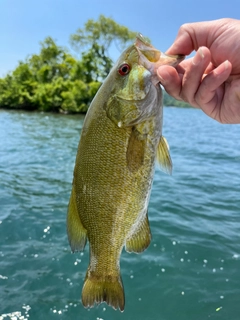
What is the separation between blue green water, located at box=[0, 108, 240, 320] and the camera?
184 inches

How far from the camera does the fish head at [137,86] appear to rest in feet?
6.96

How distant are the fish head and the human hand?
0.11 metres

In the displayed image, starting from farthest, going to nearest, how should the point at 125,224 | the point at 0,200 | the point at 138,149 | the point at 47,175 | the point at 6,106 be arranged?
the point at 6,106 < the point at 47,175 < the point at 0,200 < the point at 125,224 < the point at 138,149

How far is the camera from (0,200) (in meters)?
8.30

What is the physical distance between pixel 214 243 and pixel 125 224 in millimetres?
4683

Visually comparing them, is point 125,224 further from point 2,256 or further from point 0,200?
point 0,200

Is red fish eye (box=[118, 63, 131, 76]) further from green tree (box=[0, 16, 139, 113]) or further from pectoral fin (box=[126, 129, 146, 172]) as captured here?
green tree (box=[0, 16, 139, 113])

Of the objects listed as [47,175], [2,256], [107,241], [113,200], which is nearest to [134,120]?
[113,200]

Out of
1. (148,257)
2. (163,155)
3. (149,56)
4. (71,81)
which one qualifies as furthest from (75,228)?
(71,81)

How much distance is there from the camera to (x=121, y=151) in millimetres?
2146

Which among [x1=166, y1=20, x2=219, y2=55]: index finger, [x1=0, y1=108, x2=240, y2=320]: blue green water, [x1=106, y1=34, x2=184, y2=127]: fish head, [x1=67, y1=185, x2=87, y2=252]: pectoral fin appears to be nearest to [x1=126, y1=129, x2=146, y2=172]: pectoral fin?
[x1=106, y1=34, x2=184, y2=127]: fish head

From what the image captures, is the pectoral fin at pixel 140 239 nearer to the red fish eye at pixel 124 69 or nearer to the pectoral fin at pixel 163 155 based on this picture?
the pectoral fin at pixel 163 155

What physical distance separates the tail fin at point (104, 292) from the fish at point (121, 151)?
0.34 m

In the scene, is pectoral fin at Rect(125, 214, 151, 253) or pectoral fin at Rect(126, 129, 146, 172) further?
pectoral fin at Rect(125, 214, 151, 253)
